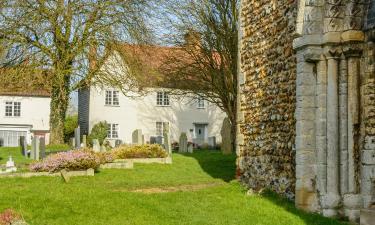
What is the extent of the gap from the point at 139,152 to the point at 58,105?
9068mm

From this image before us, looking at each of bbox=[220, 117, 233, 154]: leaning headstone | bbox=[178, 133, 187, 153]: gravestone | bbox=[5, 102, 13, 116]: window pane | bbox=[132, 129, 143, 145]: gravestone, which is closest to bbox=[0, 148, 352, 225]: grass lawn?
bbox=[132, 129, 143, 145]: gravestone

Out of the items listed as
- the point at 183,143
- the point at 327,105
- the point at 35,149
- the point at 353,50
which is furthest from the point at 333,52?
the point at 183,143

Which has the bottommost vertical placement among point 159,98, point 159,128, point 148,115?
point 159,128

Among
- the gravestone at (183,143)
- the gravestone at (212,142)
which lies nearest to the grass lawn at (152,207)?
the gravestone at (183,143)

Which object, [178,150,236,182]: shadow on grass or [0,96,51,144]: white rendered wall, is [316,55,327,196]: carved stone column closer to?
[178,150,236,182]: shadow on grass

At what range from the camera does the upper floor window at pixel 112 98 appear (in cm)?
4834

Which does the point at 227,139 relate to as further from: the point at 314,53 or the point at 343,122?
the point at 343,122

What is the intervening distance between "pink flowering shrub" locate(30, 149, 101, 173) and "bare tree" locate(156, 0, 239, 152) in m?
13.7

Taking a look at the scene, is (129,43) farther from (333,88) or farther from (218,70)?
(333,88)

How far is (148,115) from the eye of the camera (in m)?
49.3

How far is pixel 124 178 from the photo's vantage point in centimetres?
1733

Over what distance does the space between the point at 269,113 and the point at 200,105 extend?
125 ft

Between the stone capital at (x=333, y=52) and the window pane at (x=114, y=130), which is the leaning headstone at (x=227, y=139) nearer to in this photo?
the window pane at (x=114, y=130)

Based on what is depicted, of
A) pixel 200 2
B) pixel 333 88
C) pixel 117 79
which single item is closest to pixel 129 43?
pixel 117 79
